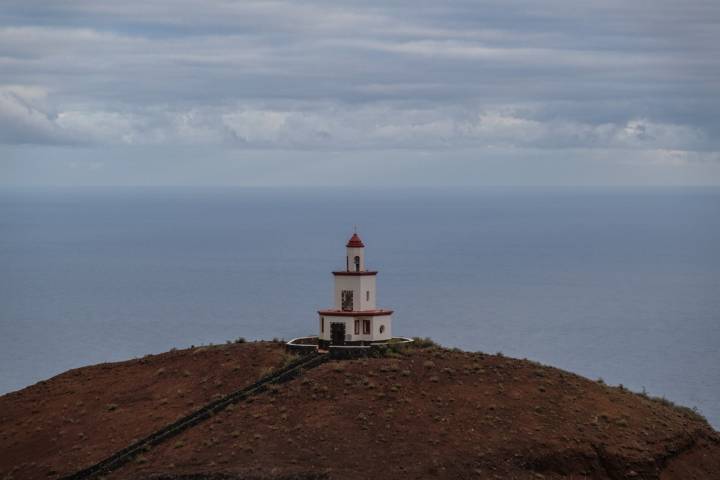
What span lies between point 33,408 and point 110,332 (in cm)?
8416

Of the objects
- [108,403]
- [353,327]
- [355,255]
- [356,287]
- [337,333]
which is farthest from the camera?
[355,255]

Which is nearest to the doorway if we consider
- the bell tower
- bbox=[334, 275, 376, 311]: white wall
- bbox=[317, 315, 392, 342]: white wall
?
bbox=[317, 315, 392, 342]: white wall

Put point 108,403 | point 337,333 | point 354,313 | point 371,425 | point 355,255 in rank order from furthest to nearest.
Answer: point 355,255
point 337,333
point 354,313
point 108,403
point 371,425

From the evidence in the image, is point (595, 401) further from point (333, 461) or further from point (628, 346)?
point (628, 346)

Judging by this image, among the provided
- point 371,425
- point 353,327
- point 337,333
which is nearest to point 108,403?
point 337,333

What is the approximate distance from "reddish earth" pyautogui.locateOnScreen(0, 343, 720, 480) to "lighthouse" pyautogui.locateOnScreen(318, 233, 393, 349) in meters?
2.35

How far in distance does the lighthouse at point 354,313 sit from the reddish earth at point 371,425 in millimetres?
2354

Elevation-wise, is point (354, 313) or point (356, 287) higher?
point (356, 287)

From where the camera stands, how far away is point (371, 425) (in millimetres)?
62688

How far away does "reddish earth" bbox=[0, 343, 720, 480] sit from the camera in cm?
6066

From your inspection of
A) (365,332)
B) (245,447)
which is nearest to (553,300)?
(365,332)

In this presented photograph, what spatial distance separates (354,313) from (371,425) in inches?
417

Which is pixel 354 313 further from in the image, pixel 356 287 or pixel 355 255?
pixel 355 255

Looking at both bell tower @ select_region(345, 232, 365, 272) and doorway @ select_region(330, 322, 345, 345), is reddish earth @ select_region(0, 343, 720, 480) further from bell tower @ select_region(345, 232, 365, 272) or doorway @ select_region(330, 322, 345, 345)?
bell tower @ select_region(345, 232, 365, 272)
